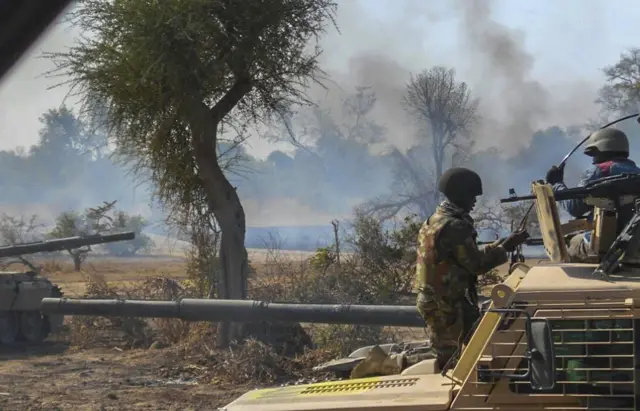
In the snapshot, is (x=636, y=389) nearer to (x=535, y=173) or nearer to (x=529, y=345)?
(x=529, y=345)

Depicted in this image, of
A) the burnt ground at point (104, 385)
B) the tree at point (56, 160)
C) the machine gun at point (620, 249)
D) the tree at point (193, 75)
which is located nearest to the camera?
the machine gun at point (620, 249)

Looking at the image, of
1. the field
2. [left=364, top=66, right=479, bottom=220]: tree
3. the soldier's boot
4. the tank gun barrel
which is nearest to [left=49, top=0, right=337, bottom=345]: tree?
the field

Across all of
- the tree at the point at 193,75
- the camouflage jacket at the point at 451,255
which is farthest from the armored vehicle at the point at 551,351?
the tree at the point at 193,75

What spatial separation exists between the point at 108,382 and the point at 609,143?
719cm

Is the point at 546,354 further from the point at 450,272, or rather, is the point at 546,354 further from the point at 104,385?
the point at 104,385

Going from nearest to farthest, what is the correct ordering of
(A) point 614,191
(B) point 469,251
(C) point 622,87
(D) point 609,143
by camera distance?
(A) point 614,191 < (B) point 469,251 < (D) point 609,143 < (C) point 622,87

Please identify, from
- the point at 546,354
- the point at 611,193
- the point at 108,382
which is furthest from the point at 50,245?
the point at 546,354

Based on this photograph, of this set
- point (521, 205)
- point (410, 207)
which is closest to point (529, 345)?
point (521, 205)

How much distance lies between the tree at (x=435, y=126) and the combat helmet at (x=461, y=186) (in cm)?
2494

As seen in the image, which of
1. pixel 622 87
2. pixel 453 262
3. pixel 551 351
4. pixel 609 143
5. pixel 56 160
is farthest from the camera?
pixel 56 160

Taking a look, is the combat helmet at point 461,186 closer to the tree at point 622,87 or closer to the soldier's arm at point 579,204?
the soldier's arm at point 579,204

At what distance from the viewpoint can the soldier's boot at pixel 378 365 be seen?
5453 mm

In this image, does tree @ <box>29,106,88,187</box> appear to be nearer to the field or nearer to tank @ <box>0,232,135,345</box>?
tank @ <box>0,232,135,345</box>

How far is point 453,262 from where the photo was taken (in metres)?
5.38
